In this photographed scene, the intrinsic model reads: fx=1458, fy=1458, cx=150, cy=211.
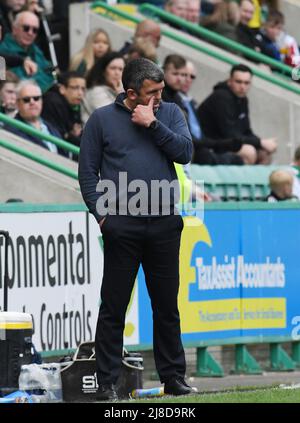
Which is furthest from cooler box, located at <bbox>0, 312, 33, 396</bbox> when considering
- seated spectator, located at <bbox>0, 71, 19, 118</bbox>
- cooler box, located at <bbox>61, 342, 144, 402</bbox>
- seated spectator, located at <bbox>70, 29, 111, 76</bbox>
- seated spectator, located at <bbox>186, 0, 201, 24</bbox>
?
seated spectator, located at <bbox>186, 0, 201, 24</bbox>

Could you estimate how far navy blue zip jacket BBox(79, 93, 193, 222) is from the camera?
30.4 ft

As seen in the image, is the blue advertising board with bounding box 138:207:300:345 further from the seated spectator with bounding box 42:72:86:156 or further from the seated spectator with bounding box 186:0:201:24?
the seated spectator with bounding box 186:0:201:24

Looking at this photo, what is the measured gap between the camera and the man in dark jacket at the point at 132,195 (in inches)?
365

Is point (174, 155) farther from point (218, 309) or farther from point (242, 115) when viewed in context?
point (242, 115)

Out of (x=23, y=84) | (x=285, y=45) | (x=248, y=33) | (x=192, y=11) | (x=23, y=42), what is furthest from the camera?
(x=285, y=45)

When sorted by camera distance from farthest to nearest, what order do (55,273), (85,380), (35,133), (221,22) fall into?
(221,22) → (35,133) → (55,273) → (85,380)

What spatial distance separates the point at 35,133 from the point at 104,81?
194 centimetres

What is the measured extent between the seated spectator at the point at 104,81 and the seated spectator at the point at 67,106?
0.13 metres

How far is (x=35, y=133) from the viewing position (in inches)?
539

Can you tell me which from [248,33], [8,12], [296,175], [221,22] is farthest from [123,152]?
[248,33]
